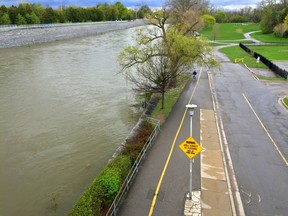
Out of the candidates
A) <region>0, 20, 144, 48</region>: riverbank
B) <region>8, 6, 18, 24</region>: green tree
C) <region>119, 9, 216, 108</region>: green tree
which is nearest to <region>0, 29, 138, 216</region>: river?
<region>119, 9, 216, 108</region>: green tree

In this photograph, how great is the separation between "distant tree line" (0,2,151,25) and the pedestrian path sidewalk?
3495cm

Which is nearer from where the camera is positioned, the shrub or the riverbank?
the shrub

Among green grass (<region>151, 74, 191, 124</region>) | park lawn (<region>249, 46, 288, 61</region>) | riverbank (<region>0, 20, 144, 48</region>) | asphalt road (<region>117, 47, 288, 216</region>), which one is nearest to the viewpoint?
asphalt road (<region>117, 47, 288, 216</region>)

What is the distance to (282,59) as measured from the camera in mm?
54906

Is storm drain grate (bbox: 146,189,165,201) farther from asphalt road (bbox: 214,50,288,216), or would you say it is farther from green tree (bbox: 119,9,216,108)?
green tree (bbox: 119,9,216,108)

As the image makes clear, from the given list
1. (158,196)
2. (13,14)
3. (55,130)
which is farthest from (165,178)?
(13,14)

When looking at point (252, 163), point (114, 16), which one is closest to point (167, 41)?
point (252, 163)

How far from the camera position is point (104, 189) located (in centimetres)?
1368

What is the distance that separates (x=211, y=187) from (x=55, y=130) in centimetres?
1423

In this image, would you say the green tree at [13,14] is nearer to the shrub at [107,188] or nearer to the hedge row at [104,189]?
the hedge row at [104,189]

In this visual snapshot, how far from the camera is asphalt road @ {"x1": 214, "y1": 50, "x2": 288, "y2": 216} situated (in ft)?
48.7

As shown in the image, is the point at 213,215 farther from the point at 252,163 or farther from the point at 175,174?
the point at 252,163

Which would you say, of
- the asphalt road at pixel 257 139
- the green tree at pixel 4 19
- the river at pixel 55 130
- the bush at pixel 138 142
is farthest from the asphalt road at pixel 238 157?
the green tree at pixel 4 19

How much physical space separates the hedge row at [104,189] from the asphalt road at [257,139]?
584cm
